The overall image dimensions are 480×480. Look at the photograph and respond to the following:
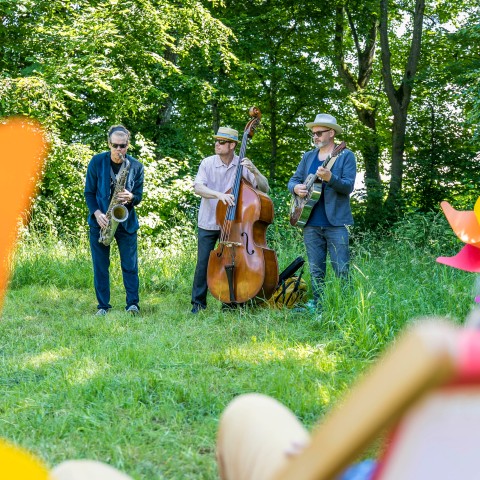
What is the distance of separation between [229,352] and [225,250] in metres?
1.80

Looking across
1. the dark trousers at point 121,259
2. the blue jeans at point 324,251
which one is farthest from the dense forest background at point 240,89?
the blue jeans at point 324,251

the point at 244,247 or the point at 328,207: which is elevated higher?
the point at 328,207

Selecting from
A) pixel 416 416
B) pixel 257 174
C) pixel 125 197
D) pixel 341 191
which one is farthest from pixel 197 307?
pixel 416 416

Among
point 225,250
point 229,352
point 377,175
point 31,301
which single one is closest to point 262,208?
point 225,250

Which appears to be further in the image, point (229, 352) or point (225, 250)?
point (225, 250)

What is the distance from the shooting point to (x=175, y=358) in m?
4.47

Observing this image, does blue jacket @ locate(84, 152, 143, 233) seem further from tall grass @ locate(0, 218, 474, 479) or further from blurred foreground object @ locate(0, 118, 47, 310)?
blurred foreground object @ locate(0, 118, 47, 310)

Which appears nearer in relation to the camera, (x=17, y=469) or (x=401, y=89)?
(x=17, y=469)

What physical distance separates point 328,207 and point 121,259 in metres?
2.10

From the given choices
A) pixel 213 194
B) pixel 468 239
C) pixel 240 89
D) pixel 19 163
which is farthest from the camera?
pixel 240 89

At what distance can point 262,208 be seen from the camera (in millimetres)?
6074

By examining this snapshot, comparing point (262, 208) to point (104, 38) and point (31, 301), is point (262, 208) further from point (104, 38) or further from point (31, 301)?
point (104, 38)

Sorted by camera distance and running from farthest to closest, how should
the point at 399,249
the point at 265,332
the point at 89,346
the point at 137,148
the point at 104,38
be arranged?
the point at 137,148 < the point at 104,38 < the point at 399,249 < the point at 265,332 < the point at 89,346

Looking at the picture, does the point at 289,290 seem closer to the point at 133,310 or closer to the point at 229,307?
the point at 229,307
